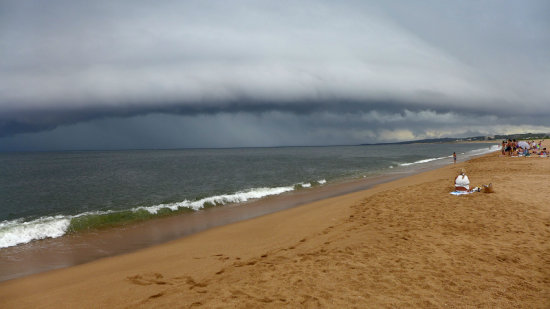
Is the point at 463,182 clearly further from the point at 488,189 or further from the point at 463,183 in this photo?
the point at 488,189

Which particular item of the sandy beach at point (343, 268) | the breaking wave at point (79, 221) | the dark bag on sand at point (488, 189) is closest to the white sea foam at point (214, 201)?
the breaking wave at point (79, 221)

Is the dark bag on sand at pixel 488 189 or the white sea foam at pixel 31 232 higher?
the dark bag on sand at pixel 488 189

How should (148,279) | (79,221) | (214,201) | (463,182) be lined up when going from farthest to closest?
(214,201) → (79,221) → (463,182) → (148,279)

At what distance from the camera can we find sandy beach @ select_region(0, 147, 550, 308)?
514 cm

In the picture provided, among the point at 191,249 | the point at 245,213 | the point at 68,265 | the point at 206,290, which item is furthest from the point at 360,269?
the point at 245,213

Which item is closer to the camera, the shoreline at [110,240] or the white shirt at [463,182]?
the shoreline at [110,240]

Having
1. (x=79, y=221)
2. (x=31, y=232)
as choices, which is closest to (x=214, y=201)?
(x=79, y=221)

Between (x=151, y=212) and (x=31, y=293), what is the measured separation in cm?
986

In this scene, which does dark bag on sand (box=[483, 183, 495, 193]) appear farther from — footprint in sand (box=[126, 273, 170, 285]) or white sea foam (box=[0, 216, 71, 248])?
white sea foam (box=[0, 216, 71, 248])

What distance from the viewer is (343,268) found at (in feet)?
20.7

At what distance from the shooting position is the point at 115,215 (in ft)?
51.6

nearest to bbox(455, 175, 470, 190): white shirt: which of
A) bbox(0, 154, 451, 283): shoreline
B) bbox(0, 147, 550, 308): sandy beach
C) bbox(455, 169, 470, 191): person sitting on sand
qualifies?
bbox(455, 169, 470, 191): person sitting on sand

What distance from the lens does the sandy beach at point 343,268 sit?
16.9 feet

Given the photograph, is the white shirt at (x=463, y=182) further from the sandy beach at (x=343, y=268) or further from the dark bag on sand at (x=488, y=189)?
the sandy beach at (x=343, y=268)
